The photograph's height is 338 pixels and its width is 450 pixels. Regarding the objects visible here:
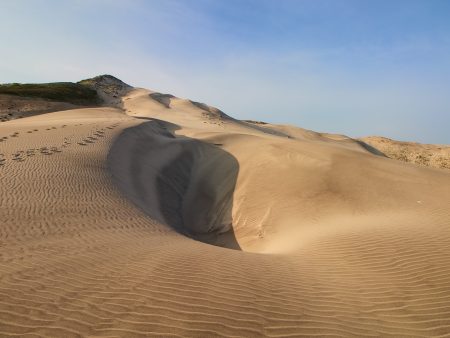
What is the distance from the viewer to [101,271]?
18.2 feet

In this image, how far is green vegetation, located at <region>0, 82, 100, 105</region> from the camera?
39.3 metres

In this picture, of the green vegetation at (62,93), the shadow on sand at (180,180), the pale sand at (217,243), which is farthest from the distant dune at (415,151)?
the green vegetation at (62,93)

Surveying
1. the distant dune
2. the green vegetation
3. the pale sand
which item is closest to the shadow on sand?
the pale sand

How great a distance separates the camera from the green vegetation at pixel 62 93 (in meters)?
39.3

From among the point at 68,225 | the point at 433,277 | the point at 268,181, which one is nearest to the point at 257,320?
the point at 433,277

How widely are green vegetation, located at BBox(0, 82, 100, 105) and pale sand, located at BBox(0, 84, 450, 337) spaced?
25.2 meters

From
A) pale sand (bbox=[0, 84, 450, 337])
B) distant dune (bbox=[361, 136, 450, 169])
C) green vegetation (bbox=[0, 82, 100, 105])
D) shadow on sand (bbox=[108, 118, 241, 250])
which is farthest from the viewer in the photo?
green vegetation (bbox=[0, 82, 100, 105])

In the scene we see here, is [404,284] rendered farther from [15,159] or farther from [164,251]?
[15,159]

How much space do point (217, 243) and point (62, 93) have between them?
122 ft

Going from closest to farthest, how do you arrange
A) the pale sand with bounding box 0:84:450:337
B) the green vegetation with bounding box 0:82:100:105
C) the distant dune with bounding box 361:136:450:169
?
1. the pale sand with bounding box 0:84:450:337
2. the distant dune with bounding box 361:136:450:169
3. the green vegetation with bounding box 0:82:100:105

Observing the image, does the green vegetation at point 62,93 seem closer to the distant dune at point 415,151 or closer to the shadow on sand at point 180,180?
the shadow on sand at point 180,180

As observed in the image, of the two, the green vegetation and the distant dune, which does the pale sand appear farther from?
the green vegetation

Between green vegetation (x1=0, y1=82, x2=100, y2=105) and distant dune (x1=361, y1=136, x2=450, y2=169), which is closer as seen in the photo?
distant dune (x1=361, y1=136, x2=450, y2=169)

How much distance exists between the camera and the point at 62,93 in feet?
138
